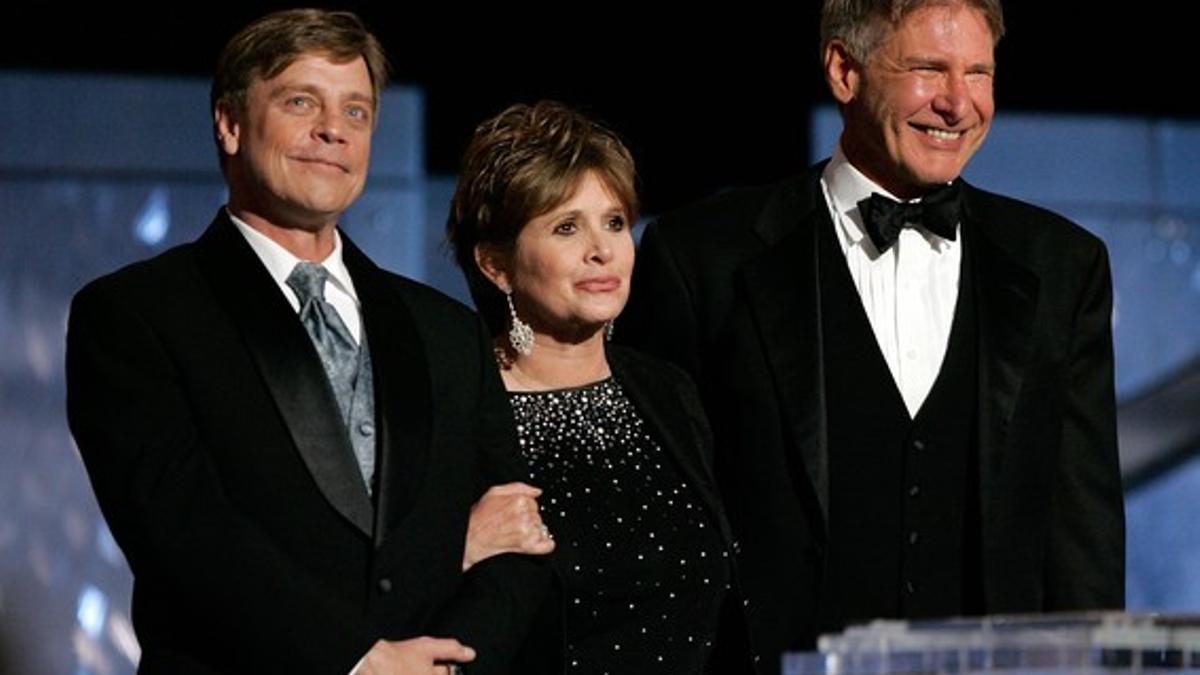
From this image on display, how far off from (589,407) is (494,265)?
Answer: 0.23m

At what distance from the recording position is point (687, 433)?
124 inches

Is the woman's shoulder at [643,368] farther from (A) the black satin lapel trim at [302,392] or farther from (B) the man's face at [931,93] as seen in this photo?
(A) the black satin lapel trim at [302,392]

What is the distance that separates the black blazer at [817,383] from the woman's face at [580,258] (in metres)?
0.14

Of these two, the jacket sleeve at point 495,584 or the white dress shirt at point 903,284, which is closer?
the jacket sleeve at point 495,584

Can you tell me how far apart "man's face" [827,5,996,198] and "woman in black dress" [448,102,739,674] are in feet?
1.19

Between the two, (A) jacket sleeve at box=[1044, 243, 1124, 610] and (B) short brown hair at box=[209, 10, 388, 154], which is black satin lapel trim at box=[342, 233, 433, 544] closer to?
(B) short brown hair at box=[209, 10, 388, 154]

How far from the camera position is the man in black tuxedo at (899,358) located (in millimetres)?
3162

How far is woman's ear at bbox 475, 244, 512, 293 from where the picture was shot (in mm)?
3219

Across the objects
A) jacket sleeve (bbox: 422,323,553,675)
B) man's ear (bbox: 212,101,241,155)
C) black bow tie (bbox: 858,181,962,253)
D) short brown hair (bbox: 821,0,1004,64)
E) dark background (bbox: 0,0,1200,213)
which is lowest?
jacket sleeve (bbox: 422,323,553,675)

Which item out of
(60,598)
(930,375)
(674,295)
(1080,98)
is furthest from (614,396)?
(1080,98)

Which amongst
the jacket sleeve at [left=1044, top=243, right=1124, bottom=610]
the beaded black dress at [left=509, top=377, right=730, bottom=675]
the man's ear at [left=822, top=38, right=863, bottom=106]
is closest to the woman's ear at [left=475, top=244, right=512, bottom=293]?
the beaded black dress at [left=509, top=377, right=730, bottom=675]

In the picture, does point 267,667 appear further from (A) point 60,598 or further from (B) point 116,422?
(A) point 60,598

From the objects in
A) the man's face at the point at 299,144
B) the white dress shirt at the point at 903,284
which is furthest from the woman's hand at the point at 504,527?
the white dress shirt at the point at 903,284

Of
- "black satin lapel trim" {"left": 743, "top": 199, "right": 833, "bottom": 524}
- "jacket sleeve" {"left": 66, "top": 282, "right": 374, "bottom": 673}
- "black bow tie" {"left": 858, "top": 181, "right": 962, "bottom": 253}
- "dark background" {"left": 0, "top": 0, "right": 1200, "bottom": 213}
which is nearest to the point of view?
"jacket sleeve" {"left": 66, "top": 282, "right": 374, "bottom": 673}
